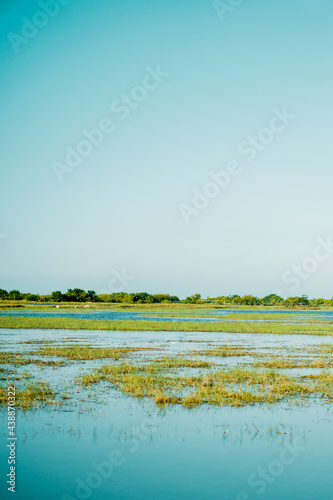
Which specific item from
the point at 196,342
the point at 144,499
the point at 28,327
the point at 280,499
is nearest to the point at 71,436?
the point at 144,499

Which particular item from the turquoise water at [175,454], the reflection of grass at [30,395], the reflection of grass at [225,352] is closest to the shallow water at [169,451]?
the turquoise water at [175,454]

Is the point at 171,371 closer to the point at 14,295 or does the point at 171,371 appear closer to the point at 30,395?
the point at 30,395

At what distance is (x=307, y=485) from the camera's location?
935 cm

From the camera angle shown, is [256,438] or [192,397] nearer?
[256,438]

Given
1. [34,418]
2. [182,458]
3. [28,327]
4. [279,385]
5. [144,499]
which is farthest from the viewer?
[28,327]

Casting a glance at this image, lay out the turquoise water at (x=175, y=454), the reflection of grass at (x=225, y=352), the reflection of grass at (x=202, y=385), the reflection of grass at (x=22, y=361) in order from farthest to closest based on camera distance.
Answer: the reflection of grass at (x=225, y=352)
the reflection of grass at (x=22, y=361)
the reflection of grass at (x=202, y=385)
the turquoise water at (x=175, y=454)

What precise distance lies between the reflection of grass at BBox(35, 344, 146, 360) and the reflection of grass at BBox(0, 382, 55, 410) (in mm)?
7674

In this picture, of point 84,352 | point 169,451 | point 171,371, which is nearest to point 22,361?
point 84,352

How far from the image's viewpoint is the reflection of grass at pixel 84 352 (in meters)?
24.4

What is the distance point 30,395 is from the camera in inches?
591

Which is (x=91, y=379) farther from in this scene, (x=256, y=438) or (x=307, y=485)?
(x=307, y=485)

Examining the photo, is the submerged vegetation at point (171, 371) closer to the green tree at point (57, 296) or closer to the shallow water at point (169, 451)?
the shallow water at point (169, 451)

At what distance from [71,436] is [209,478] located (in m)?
3.73

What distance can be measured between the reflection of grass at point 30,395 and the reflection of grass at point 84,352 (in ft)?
25.2
